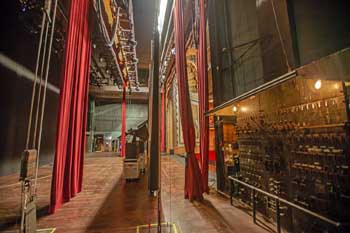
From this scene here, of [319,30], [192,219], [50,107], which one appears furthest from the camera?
[50,107]

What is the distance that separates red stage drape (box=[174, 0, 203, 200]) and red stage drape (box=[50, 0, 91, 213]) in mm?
2114

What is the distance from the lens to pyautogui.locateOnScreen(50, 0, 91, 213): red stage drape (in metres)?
2.88

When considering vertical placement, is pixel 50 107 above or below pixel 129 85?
below

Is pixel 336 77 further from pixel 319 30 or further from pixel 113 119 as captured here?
pixel 113 119

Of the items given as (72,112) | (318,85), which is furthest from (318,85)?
(72,112)

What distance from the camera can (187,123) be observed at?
3.67 metres

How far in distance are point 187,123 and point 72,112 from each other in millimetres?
2280

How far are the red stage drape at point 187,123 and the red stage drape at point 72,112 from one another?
2.11m

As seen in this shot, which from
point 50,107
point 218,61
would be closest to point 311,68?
point 218,61

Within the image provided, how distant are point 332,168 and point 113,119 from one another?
17597 millimetres

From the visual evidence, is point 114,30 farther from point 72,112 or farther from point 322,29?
point 322,29

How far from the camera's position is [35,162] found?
1245 mm

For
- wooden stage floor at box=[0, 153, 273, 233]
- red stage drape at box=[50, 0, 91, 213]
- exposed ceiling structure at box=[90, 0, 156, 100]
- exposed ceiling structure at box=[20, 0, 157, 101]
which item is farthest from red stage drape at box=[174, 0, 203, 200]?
exposed ceiling structure at box=[90, 0, 156, 100]

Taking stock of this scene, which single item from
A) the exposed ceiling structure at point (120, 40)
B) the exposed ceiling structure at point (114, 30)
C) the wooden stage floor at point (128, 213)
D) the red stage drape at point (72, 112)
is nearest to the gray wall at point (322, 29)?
the wooden stage floor at point (128, 213)
